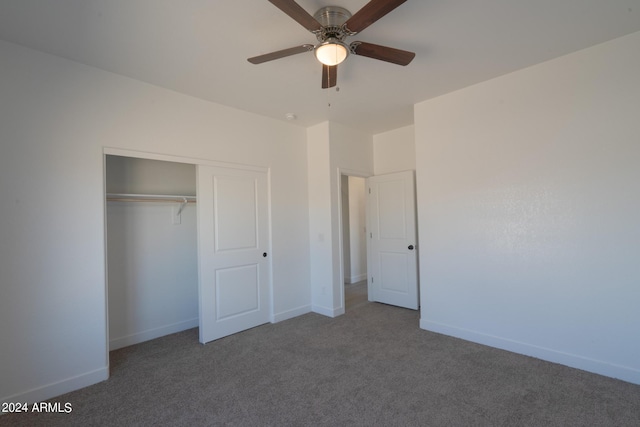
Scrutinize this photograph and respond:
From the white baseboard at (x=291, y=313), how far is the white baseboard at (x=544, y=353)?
161 centimetres

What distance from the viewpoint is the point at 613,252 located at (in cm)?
252

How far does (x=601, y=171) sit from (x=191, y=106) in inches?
154

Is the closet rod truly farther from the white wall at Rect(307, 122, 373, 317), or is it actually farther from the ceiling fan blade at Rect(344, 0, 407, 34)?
the ceiling fan blade at Rect(344, 0, 407, 34)

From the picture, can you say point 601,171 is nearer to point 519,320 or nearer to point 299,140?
point 519,320

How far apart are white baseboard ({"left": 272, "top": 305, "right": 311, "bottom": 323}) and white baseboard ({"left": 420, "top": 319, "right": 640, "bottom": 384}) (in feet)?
5.28

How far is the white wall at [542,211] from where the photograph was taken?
2490 millimetres

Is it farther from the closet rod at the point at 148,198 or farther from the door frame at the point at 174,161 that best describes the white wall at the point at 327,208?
the closet rod at the point at 148,198

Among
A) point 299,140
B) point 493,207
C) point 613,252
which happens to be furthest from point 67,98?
point 613,252

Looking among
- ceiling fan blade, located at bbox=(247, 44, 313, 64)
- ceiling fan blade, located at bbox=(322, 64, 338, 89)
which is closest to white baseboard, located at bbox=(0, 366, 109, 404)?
ceiling fan blade, located at bbox=(247, 44, 313, 64)

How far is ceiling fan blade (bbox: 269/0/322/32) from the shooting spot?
63.1 inches

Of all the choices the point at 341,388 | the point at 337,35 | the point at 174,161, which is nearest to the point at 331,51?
the point at 337,35

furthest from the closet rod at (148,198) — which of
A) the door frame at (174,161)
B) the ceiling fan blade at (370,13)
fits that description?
the ceiling fan blade at (370,13)

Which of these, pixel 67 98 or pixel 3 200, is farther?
pixel 67 98

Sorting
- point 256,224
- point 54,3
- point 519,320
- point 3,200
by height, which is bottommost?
point 519,320
